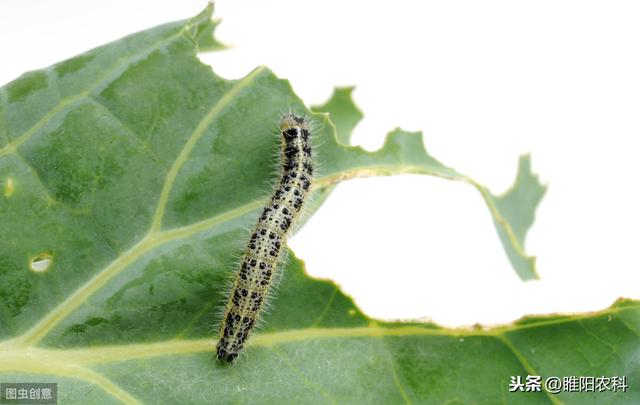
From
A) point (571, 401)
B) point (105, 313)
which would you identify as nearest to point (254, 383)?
point (105, 313)

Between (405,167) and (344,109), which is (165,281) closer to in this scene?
(405,167)

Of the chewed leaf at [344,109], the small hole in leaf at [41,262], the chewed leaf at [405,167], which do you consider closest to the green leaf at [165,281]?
the small hole in leaf at [41,262]

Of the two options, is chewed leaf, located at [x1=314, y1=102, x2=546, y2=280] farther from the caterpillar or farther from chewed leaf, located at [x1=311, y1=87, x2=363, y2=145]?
chewed leaf, located at [x1=311, y1=87, x2=363, y2=145]

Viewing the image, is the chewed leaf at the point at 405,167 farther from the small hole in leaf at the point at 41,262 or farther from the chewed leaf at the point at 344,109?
the small hole in leaf at the point at 41,262

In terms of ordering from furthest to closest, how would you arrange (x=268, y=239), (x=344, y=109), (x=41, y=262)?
(x=344, y=109)
(x=268, y=239)
(x=41, y=262)

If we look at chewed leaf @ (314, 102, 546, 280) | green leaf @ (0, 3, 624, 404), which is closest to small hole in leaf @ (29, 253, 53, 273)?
green leaf @ (0, 3, 624, 404)

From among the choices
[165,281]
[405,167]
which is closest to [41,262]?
[165,281]
